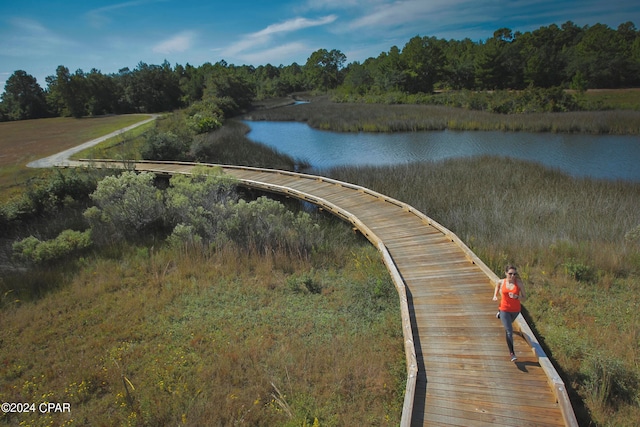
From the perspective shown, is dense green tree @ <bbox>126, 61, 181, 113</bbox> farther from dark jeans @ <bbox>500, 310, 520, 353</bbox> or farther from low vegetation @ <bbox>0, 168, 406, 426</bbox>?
dark jeans @ <bbox>500, 310, 520, 353</bbox>

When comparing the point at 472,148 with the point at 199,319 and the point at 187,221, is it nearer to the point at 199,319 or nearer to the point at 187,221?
the point at 187,221

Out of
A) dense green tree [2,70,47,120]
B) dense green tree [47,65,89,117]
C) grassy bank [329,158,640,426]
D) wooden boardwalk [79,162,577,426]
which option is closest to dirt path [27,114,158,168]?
grassy bank [329,158,640,426]

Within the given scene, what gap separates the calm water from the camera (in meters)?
18.9

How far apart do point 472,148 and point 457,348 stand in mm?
21328

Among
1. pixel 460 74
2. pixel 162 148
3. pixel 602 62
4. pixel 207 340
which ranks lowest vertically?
pixel 207 340

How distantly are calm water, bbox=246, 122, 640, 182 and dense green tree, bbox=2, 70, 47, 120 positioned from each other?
143ft

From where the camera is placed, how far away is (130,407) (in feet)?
18.9

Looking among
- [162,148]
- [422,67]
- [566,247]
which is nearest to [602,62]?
[422,67]

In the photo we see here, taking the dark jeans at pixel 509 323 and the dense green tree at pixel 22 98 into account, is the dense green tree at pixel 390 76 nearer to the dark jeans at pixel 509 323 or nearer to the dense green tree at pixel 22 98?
the dense green tree at pixel 22 98

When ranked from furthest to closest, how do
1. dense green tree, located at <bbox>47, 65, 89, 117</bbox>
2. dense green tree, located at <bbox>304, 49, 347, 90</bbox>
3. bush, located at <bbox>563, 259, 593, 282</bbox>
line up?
dense green tree, located at <bbox>304, 49, 347, 90</bbox>
dense green tree, located at <bbox>47, 65, 89, 117</bbox>
bush, located at <bbox>563, 259, 593, 282</bbox>

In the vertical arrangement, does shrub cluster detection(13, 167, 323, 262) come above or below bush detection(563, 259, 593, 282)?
above

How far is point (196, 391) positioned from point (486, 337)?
17.0 feet

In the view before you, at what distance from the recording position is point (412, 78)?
65.8m

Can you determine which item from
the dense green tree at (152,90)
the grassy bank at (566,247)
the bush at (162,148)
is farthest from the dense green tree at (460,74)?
the bush at (162,148)
